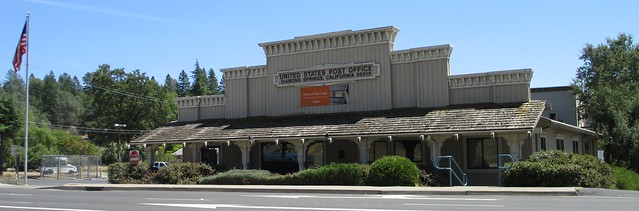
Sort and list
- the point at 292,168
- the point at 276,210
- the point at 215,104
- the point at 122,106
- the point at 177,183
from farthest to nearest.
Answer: the point at 122,106 < the point at 215,104 < the point at 292,168 < the point at 177,183 < the point at 276,210

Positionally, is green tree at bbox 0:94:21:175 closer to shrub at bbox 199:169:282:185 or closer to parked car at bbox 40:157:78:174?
parked car at bbox 40:157:78:174

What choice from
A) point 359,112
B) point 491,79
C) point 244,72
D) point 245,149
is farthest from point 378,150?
point 244,72

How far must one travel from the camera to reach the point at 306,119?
109ft

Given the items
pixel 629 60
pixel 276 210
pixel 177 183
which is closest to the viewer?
pixel 276 210

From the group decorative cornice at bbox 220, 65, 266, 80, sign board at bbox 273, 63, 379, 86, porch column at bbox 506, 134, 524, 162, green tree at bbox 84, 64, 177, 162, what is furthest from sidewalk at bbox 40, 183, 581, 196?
green tree at bbox 84, 64, 177, 162

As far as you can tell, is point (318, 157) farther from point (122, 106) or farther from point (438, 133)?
point (122, 106)

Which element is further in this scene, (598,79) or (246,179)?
(598,79)

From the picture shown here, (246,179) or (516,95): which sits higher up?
Result: (516,95)

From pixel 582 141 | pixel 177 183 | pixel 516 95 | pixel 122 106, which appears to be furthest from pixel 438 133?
pixel 122 106

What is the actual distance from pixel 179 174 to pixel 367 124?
9.04 metres

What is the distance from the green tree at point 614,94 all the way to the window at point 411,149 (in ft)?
46.1

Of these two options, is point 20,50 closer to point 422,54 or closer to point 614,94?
point 422,54

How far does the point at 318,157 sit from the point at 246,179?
491 cm

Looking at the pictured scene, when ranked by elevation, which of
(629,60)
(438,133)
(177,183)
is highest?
(629,60)
